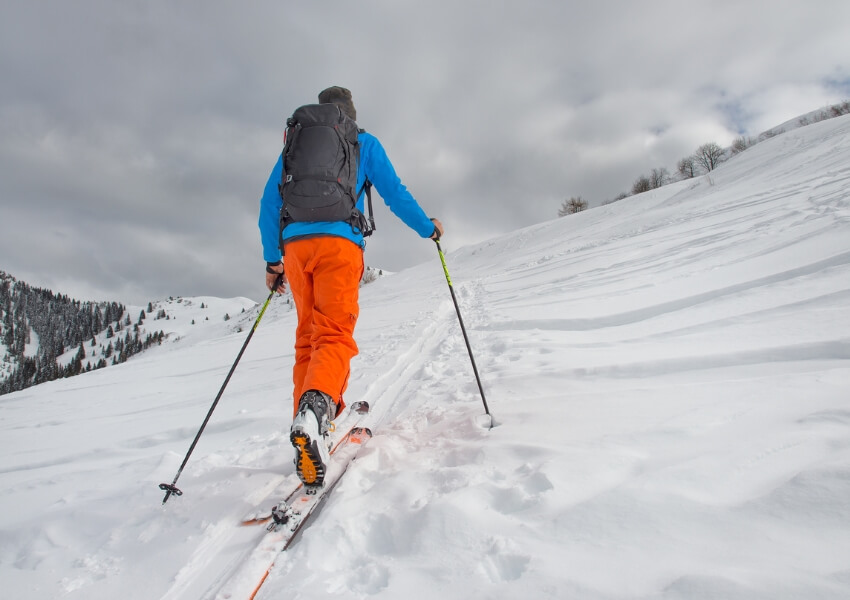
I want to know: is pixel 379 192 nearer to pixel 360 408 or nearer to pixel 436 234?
pixel 436 234

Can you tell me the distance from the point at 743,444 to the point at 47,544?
304cm

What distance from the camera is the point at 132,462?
2.71m

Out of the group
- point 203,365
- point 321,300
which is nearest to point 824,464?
point 321,300

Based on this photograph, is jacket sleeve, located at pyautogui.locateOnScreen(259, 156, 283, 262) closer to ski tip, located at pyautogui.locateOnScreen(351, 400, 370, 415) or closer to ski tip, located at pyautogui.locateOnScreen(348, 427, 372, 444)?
ski tip, located at pyautogui.locateOnScreen(351, 400, 370, 415)

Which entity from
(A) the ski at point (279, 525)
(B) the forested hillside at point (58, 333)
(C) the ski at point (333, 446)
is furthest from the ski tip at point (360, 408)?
(B) the forested hillside at point (58, 333)

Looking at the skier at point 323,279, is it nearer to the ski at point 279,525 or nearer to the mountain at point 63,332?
the ski at point 279,525

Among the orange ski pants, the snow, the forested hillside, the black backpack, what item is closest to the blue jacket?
the black backpack

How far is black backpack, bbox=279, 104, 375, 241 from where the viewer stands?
2.36 meters

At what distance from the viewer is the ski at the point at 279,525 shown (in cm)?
142

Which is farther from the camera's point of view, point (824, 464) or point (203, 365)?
point (203, 365)

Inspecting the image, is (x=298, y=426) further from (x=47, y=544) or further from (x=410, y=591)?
(x=47, y=544)

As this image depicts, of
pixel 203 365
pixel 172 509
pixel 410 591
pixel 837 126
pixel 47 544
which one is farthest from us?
pixel 837 126

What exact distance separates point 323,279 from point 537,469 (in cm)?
155

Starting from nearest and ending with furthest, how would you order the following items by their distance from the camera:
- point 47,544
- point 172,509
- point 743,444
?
point 743,444
point 47,544
point 172,509
